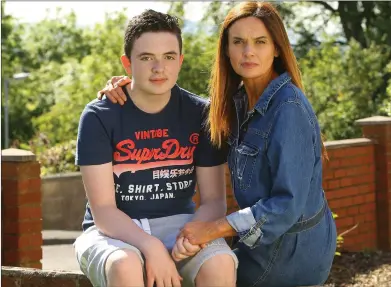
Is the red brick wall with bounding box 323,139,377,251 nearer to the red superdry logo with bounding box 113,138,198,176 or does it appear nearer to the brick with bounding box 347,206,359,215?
the brick with bounding box 347,206,359,215

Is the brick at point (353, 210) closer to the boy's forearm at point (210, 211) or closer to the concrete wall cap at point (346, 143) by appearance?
the concrete wall cap at point (346, 143)

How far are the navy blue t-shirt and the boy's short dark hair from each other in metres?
0.26

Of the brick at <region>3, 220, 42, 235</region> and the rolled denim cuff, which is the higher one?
the rolled denim cuff

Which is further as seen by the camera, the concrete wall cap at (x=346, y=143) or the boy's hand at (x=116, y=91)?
the concrete wall cap at (x=346, y=143)

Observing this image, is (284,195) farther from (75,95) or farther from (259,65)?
(75,95)

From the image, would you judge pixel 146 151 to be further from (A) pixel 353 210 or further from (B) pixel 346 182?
(A) pixel 353 210

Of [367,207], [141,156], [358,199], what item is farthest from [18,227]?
[367,207]

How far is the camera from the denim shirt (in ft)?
11.2

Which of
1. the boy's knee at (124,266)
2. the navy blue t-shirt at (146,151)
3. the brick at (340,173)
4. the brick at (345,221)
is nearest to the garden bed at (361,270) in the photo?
the brick at (345,221)

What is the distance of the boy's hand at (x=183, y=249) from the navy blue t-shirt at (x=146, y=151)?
322 millimetres

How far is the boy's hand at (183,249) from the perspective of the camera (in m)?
3.37

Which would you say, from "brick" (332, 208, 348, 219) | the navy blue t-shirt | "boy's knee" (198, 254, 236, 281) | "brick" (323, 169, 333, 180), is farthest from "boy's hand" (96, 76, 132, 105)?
"brick" (332, 208, 348, 219)

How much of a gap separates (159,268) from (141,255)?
3.5 inches

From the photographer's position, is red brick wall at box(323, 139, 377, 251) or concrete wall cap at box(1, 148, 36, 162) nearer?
concrete wall cap at box(1, 148, 36, 162)
